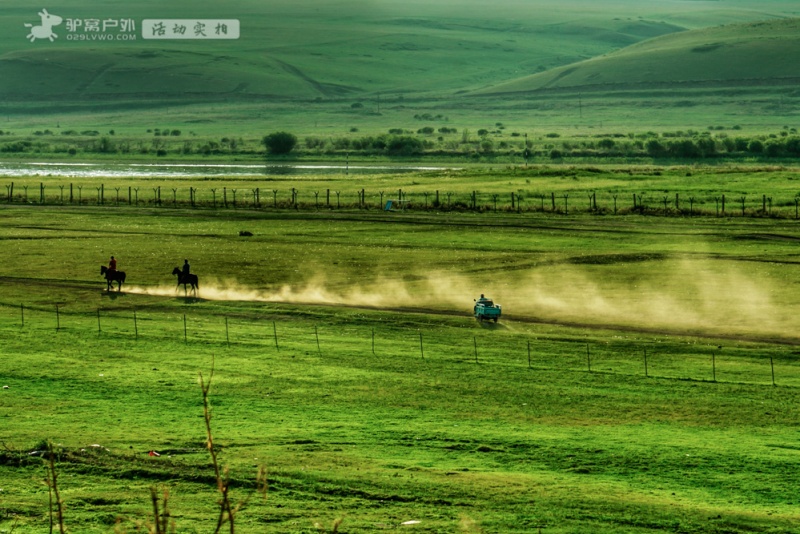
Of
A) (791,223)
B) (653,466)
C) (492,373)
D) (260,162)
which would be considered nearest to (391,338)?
(492,373)

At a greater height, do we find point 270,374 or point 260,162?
point 260,162

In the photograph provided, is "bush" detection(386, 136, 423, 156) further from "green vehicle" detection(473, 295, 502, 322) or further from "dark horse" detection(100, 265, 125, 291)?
"green vehicle" detection(473, 295, 502, 322)

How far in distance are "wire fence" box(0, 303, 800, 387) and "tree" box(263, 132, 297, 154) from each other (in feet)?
435

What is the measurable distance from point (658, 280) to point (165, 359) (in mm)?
27670

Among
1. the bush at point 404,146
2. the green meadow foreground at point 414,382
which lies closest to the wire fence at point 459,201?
the green meadow foreground at point 414,382

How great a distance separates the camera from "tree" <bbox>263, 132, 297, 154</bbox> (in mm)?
183750

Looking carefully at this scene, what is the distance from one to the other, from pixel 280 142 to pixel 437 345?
5591 inches

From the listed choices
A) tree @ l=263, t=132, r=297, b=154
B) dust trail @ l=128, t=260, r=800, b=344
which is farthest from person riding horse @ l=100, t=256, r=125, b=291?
tree @ l=263, t=132, r=297, b=154

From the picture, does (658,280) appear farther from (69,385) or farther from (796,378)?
(69,385)

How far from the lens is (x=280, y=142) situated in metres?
184

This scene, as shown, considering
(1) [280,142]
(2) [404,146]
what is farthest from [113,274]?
(1) [280,142]

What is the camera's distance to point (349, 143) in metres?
199

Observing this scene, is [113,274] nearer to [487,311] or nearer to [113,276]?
[113,276]

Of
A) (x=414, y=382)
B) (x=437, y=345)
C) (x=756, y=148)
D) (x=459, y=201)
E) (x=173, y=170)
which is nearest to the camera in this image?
(x=414, y=382)
